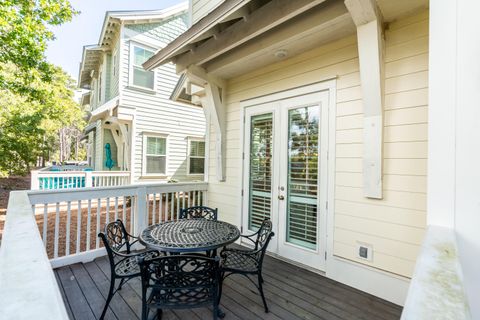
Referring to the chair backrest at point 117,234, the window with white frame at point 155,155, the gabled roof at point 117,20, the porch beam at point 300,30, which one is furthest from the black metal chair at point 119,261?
the gabled roof at point 117,20

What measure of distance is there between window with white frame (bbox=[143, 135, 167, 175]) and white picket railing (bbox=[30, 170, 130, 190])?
662 mm

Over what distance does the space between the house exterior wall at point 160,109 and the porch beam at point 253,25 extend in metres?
4.41

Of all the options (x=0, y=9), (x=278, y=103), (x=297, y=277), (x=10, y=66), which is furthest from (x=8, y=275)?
(x=10, y=66)

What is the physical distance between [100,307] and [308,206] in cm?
254

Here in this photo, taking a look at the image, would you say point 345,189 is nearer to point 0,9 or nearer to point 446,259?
point 446,259

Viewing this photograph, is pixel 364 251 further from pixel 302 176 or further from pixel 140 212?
pixel 140 212

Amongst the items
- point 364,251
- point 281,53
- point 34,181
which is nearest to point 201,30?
point 281,53

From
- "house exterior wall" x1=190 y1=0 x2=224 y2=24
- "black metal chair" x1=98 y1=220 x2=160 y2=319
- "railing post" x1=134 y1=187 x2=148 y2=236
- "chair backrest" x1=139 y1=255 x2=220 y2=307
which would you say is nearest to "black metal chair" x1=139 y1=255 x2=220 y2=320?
"chair backrest" x1=139 y1=255 x2=220 y2=307

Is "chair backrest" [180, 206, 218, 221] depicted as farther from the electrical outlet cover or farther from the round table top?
the electrical outlet cover

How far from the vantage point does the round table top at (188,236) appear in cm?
203

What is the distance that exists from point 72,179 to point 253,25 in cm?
631

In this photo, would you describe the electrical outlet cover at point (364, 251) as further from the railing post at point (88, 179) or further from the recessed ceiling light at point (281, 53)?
the railing post at point (88, 179)

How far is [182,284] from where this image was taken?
5.68 ft

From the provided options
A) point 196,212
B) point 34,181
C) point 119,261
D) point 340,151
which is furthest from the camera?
point 34,181
